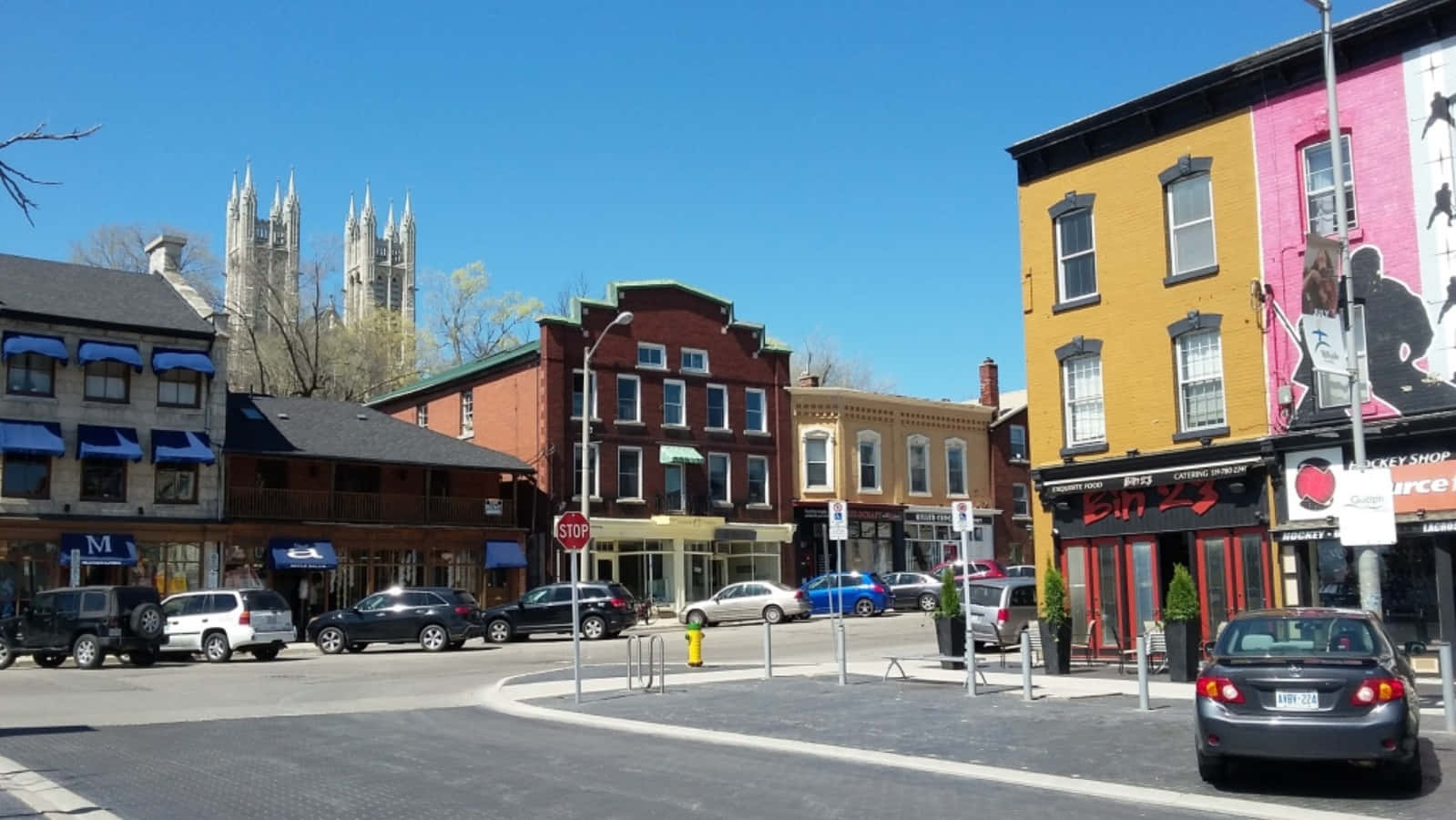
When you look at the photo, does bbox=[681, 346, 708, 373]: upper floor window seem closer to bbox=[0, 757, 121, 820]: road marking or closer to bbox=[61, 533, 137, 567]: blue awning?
bbox=[61, 533, 137, 567]: blue awning

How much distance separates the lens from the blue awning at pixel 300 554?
40.7m

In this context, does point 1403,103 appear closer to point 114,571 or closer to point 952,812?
point 952,812

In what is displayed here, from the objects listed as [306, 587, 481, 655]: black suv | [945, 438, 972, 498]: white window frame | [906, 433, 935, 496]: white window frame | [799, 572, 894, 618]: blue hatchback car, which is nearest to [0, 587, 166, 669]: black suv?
[306, 587, 481, 655]: black suv

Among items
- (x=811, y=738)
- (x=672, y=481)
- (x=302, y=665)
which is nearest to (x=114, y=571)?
(x=302, y=665)

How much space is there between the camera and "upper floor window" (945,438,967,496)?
56.4m

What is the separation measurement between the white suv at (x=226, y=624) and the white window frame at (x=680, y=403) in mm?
21082

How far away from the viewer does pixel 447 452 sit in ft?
150

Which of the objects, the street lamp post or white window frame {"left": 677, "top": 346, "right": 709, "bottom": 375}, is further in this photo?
white window frame {"left": 677, "top": 346, "right": 709, "bottom": 375}

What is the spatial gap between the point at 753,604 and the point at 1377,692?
31.2 meters

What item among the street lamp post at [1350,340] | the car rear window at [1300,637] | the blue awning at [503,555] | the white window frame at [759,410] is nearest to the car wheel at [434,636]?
the blue awning at [503,555]

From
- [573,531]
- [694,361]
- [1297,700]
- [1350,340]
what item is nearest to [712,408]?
[694,361]

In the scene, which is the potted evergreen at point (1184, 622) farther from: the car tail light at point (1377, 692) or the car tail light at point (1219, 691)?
→ the car tail light at point (1377, 692)

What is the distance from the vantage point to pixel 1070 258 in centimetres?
2534

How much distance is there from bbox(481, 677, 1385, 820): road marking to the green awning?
3083cm
